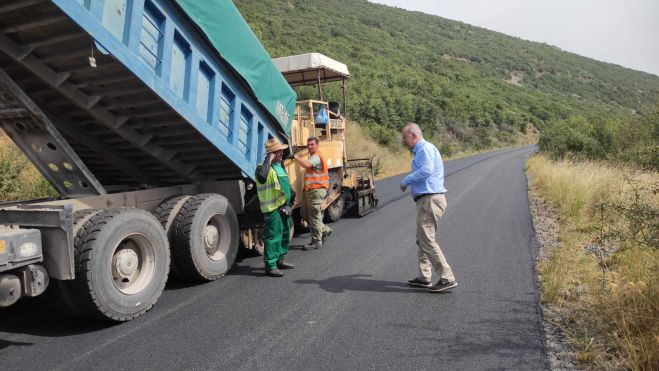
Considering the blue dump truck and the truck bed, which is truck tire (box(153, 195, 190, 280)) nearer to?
the blue dump truck

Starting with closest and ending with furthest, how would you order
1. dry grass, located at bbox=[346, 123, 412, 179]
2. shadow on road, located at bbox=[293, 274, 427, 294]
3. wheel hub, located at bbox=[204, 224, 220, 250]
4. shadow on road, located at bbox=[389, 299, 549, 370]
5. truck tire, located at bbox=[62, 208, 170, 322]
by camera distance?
shadow on road, located at bbox=[389, 299, 549, 370]
truck tire, located at bbox=[62, 208, 170, 322]
shadow on road, located at bbox=[293, 274, 427, 294]
wheel hub, located at bbox=[204, 224, 220, 250]
dry grass, located at bbox=[346, 123, 412, 179]

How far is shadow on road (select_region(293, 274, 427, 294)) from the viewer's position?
15.9ft

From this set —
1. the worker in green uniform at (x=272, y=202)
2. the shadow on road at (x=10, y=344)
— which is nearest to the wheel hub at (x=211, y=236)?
the worker in green uniform at (x=272, y=202)

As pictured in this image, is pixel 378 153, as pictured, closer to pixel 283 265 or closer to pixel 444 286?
pixel 283 265

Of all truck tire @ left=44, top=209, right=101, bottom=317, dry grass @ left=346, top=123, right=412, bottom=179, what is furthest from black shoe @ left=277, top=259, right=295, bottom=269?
dry grass @ left=346, top=123, right=412, bottom=179

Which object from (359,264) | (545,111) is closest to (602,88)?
(545,111)

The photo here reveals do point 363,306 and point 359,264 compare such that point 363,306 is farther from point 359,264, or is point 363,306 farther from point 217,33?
point 217,33

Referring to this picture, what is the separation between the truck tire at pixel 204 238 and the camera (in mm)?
4949

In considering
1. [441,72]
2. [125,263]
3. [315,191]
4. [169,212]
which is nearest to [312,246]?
[315,191]

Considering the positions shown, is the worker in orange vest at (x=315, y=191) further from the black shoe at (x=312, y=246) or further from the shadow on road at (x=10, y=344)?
the shadow on road at (x=10, y=344)

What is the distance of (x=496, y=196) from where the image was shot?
38.2 ft

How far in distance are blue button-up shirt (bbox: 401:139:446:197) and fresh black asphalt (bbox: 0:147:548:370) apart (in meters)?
1.06

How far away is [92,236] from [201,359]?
4.48ft

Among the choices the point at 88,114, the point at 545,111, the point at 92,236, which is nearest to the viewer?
the point at 92,236
